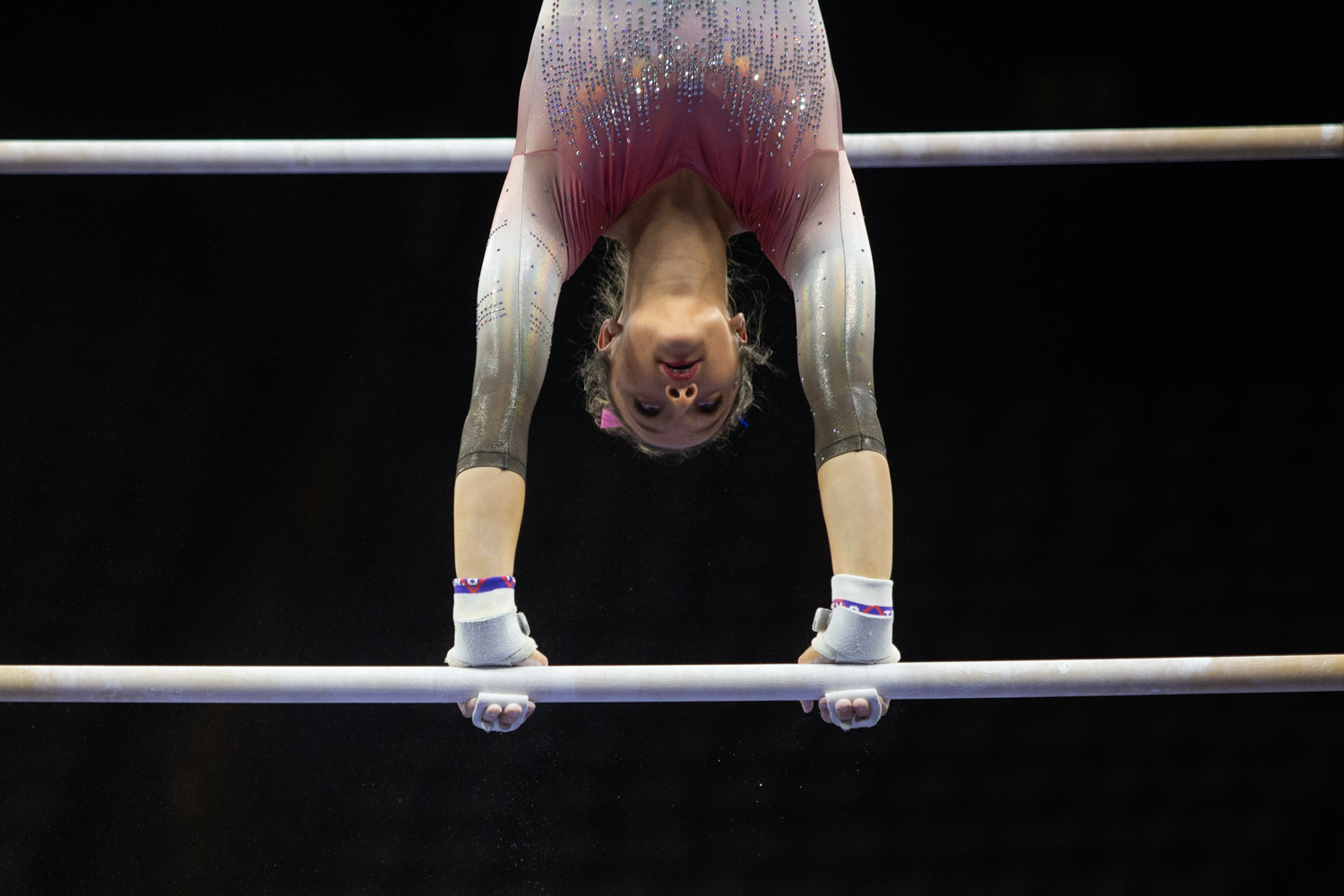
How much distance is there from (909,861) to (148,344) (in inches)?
74.7

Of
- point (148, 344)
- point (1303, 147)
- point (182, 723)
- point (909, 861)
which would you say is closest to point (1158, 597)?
point (909, 861)

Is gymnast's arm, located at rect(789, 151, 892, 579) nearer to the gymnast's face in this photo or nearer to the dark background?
the gymnast's face

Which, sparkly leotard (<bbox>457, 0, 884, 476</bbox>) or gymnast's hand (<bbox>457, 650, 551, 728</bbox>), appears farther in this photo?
sparkly leotard (<bbox>457, 0, 884, 476</bbox>)

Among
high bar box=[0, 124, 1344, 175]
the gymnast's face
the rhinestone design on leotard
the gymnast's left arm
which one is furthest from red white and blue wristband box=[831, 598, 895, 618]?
high bar box=[0, 124, 1344, 175]

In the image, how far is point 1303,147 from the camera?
1.92 meters

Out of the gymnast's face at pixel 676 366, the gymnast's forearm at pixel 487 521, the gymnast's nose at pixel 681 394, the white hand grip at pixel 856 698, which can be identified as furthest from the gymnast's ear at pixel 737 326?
the white hand grip at pixel 856 698

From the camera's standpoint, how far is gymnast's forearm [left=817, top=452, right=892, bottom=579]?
1.29 meters

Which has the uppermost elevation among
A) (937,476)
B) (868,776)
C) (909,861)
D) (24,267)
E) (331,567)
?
(24,267)

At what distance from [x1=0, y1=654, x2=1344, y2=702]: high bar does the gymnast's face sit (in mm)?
302

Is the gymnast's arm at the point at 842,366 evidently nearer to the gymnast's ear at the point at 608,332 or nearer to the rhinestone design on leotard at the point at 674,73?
the rhinestone design on leotard at the point at 674,73

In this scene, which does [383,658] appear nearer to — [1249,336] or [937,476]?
[937,476]

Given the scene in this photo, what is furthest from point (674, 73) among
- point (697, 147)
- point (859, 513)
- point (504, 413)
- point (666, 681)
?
point (666, 681)

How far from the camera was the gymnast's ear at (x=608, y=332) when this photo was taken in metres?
1.47

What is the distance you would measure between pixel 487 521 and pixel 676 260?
1.33 feet
